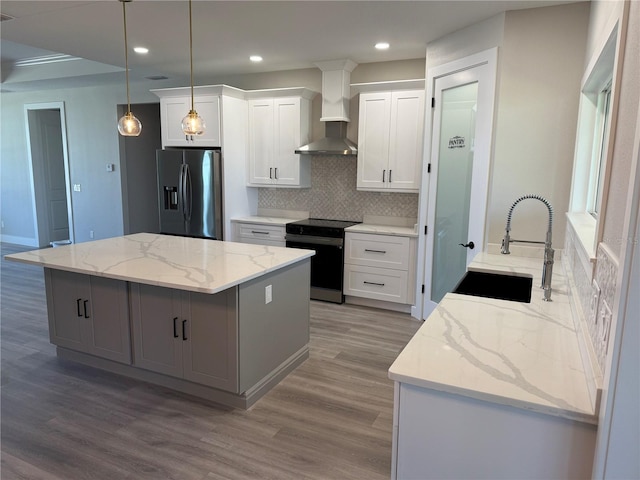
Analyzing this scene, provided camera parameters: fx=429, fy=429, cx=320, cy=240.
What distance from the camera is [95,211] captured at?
6945 millimetres

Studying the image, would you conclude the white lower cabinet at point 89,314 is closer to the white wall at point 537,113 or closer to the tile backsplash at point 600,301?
the tile backsplash at point 600,301

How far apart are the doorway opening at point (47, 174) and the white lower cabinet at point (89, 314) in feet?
15.8

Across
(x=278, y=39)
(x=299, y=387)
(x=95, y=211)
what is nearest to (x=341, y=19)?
(x=278, y=39)

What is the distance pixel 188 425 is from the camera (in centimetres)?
254

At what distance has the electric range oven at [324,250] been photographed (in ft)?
15.6

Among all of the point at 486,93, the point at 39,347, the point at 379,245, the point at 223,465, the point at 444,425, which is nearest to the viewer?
the point at 444,425

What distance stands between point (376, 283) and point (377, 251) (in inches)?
13.9

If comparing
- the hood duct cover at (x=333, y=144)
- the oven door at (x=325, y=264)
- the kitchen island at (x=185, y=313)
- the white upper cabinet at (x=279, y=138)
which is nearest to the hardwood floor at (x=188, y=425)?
the kitchen island at (x=185, y=313)

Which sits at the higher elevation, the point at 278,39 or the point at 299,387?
the point at 278,39

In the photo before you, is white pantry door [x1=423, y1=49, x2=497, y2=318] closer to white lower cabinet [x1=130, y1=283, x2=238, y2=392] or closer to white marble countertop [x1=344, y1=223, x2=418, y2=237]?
white marble countertop [x1=344, y1=223, x2=418, y2=237]

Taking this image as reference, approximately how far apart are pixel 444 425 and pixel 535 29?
304 cm

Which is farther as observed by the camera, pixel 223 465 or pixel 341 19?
pixel 341 19

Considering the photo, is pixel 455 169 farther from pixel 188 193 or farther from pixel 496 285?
pixel 188 193

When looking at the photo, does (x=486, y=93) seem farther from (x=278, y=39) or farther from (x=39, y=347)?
(x=39, y=347)
